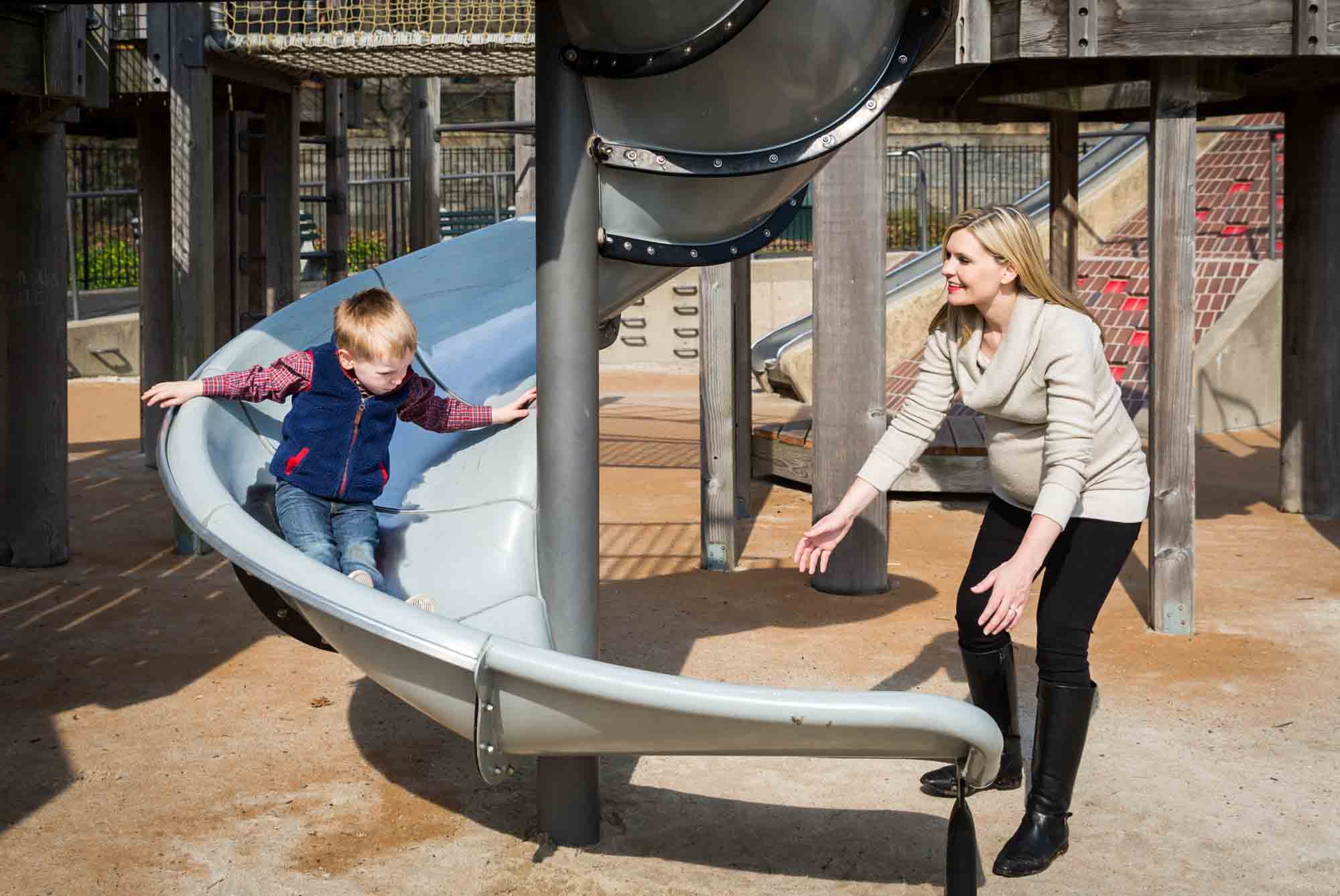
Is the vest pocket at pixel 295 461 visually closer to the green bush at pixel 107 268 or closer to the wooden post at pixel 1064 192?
the wooden post at pixel 1064 192

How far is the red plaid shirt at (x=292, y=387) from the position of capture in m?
4.16

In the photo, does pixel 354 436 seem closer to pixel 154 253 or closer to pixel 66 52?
pixel 66 52

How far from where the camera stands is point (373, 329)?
412 cm

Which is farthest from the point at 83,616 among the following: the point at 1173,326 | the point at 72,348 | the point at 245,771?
the point at 72,348

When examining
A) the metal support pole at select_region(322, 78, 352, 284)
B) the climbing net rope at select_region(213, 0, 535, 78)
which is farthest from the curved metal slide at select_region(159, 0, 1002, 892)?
the metal support pole at select_region(322, 78, 352, 284)

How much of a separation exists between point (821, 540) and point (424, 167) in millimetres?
8526

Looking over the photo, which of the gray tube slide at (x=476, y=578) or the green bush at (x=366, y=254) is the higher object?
the green bush at (x=366, y=254)

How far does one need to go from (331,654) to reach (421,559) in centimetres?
168

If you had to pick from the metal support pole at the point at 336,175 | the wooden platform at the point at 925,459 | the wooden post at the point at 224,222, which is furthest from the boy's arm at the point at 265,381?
the metal support pole at the point at 336,175

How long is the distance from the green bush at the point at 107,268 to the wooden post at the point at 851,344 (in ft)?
49.6

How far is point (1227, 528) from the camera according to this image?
8.04 meters

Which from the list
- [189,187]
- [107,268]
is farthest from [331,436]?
[107,268]

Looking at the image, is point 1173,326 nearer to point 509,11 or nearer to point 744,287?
point 744,287

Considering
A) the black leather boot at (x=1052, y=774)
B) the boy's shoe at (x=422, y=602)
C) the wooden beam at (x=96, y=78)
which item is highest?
the wooden beam at (x=96, y=78)
